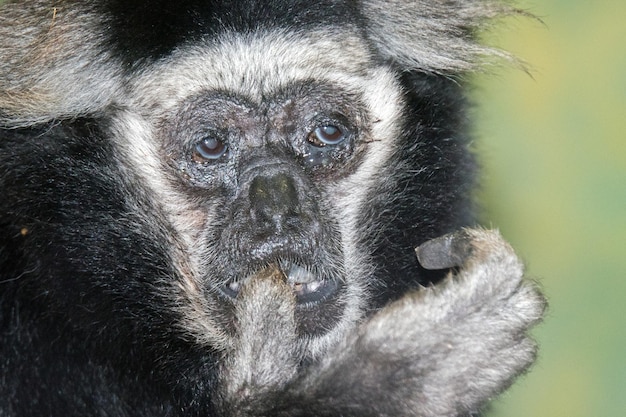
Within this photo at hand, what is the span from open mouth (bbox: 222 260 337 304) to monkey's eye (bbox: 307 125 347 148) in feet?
1.83

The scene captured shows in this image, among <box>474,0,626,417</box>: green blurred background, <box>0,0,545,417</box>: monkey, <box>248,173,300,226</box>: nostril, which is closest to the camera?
<box>0,0,545,417</box>: monkey

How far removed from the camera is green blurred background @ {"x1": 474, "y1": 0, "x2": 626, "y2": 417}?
21.1ft

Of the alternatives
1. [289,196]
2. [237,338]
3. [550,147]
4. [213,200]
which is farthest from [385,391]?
[550,147]

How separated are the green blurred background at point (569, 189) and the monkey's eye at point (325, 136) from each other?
7.72ft

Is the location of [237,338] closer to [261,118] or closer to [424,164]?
[261,118]

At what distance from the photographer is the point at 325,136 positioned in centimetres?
403

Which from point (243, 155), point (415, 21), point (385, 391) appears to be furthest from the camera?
point (415, 21)

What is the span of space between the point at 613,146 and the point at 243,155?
3648mm

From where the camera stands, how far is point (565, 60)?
273 inches

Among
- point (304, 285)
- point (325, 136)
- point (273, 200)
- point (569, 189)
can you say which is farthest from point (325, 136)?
point (569, 189)

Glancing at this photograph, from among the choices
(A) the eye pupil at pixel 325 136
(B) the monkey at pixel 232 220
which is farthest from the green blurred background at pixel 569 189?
(A) the eye pupil at pixel 325 136

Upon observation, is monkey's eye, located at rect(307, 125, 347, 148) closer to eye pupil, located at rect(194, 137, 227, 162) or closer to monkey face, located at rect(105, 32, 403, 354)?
monkey face, located at rect(105, 32, 403, 354)

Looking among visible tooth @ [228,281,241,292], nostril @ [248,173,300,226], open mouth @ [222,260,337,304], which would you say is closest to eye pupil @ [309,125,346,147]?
nostril @ [248,173,300,226]

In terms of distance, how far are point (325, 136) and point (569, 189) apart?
127 inches
